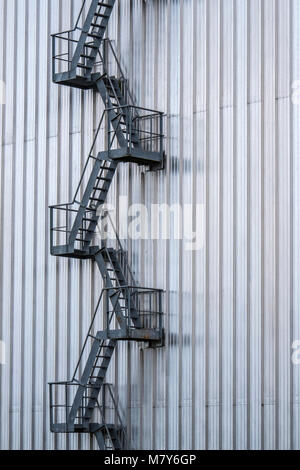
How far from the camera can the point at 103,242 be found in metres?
38.2

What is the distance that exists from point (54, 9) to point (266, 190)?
37.6 feet

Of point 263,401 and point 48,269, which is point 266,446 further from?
point 48,269

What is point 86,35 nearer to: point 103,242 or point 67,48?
point 67,48

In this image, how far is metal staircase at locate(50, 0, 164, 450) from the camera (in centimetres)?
3644

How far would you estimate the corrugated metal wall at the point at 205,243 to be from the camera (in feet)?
109

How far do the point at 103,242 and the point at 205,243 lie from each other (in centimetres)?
412

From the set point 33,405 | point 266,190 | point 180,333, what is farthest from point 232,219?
point 33,405

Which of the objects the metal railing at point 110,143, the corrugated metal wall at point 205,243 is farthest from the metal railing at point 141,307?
the metal railing at point 110,143

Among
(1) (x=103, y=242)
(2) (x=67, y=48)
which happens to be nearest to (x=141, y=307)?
(1) (x=103, y=242)

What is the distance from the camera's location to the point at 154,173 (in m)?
36.9

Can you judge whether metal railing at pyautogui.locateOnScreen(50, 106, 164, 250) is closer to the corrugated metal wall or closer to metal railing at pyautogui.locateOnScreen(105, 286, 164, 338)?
the corrugated metal wall

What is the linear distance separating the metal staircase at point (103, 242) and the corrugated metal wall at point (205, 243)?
45 cm

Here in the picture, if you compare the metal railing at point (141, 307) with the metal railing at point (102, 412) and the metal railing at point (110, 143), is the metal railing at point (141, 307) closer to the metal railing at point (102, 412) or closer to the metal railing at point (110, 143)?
the metal railing at point (102, 412)

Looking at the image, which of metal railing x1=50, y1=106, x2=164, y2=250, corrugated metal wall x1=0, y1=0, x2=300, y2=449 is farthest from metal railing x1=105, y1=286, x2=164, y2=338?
metal railing x1=50, y1=106, x2=164, y2=250
